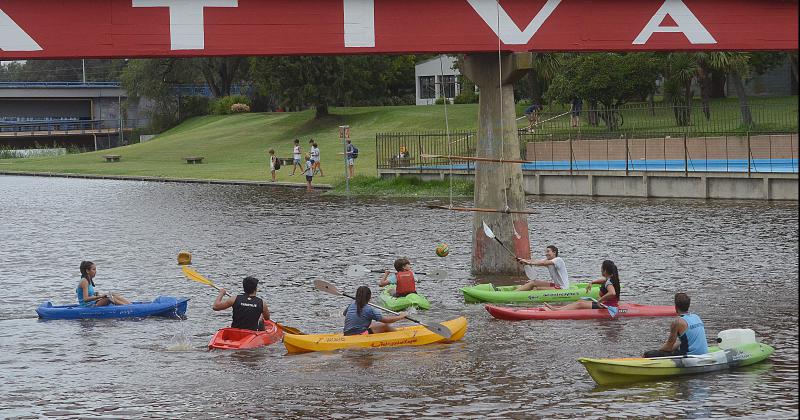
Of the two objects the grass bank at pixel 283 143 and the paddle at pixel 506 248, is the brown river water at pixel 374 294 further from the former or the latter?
the grass bank at pixel 283 143

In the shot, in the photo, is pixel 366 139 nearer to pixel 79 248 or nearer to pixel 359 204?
pixel 359 204

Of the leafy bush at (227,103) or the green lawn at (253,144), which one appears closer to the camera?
the green lawn at (253,144)

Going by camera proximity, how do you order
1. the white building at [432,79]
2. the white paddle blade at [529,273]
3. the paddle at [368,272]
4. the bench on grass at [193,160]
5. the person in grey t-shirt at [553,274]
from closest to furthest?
the person in grey t-shirt at [553,274], the paddle at [368,272], the white paddle blade at [529,273], the bench on grass at [193,160], the white building at [432,79]

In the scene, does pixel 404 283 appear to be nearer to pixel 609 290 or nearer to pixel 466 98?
pixel 609 290

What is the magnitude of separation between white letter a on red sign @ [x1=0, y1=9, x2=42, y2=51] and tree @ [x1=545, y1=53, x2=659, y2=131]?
1566 inches

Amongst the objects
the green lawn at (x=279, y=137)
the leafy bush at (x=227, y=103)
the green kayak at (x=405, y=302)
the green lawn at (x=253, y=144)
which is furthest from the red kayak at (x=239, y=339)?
the leafy bush at (x=227, y=103)

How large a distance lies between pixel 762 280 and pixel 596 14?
262 inches

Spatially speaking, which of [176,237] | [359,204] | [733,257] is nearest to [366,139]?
[359,204]

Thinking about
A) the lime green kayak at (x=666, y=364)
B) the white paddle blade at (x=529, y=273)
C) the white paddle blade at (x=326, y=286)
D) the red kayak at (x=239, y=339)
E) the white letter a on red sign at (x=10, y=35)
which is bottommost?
the lime green kayak at (x=666, y=364)

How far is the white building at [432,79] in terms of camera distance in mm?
84062

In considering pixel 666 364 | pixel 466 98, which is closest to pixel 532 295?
pixel 666 364

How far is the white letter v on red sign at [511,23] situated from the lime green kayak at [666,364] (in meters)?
7.78

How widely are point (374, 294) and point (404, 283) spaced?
2547 millimetres

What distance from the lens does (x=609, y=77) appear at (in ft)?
189
